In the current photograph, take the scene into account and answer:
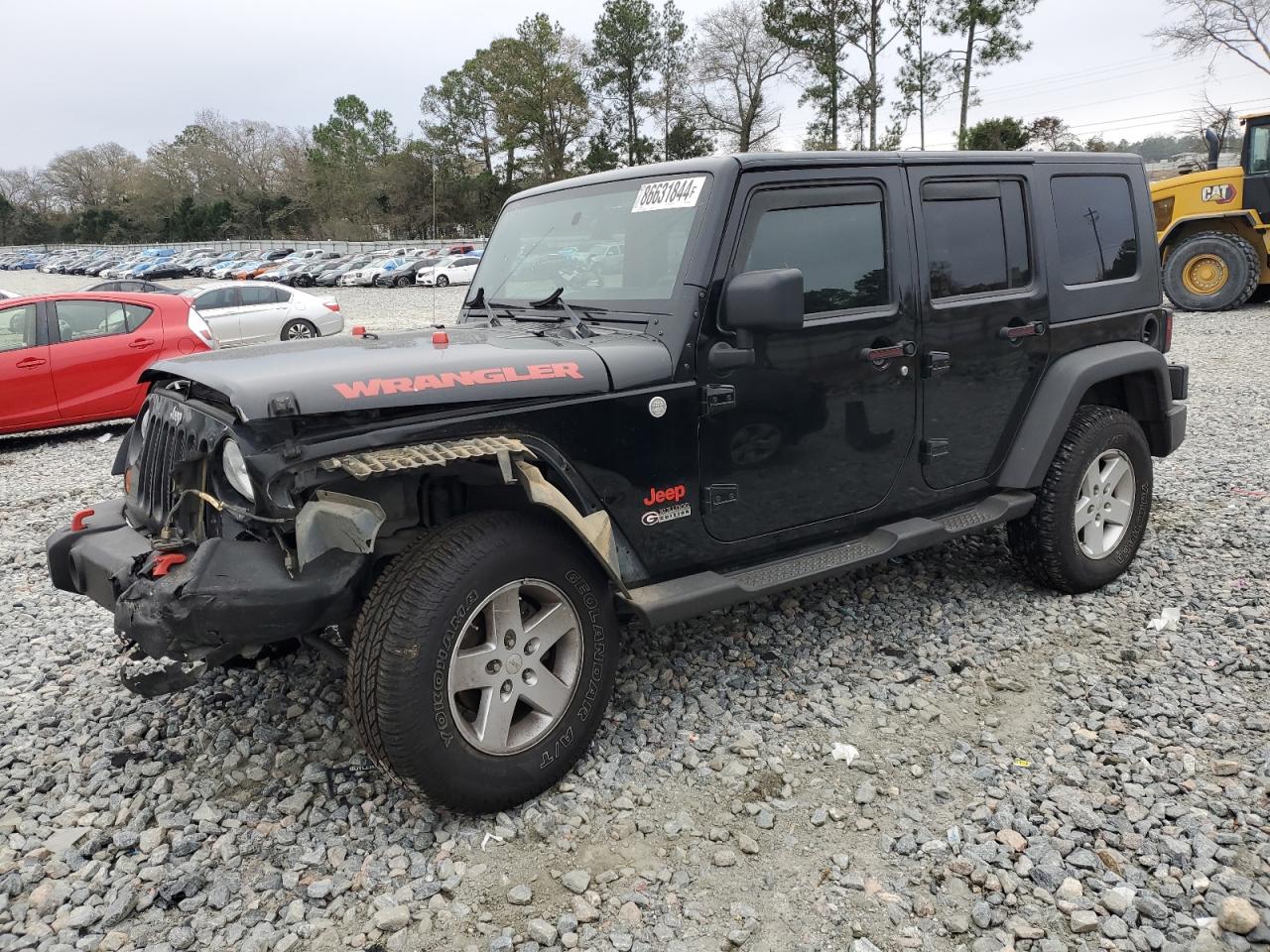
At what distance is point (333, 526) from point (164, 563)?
22.6 inches

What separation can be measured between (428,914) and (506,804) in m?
0.42

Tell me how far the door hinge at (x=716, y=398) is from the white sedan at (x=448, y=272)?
32385mm

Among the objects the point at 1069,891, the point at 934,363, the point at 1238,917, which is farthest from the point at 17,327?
the point at 1238,917

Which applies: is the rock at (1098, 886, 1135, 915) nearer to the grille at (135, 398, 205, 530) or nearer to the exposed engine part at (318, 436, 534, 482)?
the exposed engine part at (318, 436, 534, 482)

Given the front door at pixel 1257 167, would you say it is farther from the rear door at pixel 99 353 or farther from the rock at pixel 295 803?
the rock at pixel 295 803

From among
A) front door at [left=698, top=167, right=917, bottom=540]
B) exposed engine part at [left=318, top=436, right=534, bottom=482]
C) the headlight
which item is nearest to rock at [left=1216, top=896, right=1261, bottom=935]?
front door at [left=698, top=167, right=917, bottom=540]

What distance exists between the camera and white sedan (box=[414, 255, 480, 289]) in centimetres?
3516

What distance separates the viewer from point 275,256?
54.7m

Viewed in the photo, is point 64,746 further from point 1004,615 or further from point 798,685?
point 1004,615

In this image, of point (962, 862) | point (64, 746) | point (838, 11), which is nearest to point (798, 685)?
point (962, 862)

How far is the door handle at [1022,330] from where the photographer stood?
3936 millimetres

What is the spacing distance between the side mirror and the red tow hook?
1.90m

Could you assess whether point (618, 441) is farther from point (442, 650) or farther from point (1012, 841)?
point (1012, 841)

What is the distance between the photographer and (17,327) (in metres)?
8.59
